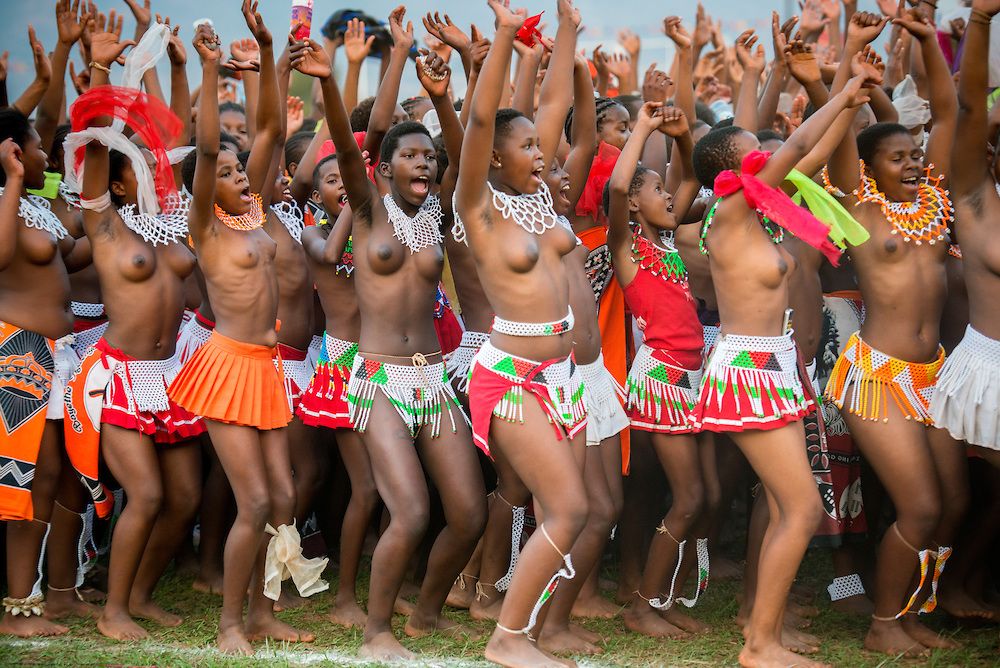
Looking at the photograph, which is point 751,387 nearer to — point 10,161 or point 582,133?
point 582,133

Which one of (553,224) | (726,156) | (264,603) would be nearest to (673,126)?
(726,156)

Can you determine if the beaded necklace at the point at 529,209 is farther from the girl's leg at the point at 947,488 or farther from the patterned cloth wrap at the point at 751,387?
the girl's leg at the point at 947,488

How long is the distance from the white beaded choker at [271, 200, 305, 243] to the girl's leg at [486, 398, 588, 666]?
1968mm

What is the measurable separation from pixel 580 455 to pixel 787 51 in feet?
6.77

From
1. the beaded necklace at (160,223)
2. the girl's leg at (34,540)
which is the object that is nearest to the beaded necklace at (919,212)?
the beaded necklace at (160,223)

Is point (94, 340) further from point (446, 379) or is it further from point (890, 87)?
point (890, 87)

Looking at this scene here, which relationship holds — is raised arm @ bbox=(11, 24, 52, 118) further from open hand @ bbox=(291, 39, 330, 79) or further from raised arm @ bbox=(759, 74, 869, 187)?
raised arm @ bbox=(759, 74, 869, 187)

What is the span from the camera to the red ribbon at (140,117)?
4805mm

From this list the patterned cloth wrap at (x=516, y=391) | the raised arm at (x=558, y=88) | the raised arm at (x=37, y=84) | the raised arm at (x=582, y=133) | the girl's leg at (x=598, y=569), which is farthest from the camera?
the raised arm at (x=37, y=84)

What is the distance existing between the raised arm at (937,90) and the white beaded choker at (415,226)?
2.20m

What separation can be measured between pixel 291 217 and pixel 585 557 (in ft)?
7.82

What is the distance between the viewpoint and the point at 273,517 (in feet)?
16.0

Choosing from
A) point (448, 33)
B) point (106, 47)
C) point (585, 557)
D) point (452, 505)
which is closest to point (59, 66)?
point (106, 47)

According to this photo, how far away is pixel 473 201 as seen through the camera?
14.1 feet
